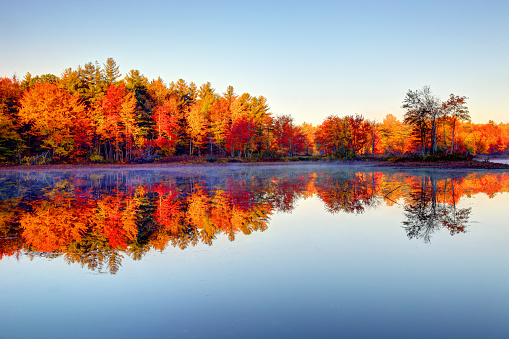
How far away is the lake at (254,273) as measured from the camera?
3930 mm

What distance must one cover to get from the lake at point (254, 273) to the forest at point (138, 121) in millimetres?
37402

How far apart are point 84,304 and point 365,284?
4046mm

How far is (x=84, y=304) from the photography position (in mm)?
4527

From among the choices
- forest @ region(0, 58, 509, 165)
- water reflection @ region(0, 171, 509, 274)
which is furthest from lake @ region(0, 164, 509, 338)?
forest @ region(0, 58, 509, 165)

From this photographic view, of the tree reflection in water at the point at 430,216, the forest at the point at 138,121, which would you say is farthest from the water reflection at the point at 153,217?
the forest at the point at 138,121

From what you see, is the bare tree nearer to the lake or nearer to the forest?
the forest

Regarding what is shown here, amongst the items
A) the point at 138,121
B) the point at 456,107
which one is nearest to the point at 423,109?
the point at 456,107

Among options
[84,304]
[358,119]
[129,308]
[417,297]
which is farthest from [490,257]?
[358,119]

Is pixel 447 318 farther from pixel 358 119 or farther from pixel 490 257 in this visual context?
pixel 358 119

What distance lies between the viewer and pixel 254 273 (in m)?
5.53

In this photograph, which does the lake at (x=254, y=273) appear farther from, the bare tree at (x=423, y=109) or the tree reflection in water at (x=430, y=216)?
Result: the bare tree at (x=423, y=109)

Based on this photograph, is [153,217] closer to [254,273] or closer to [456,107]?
[254,273]

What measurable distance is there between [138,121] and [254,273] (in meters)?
48.2

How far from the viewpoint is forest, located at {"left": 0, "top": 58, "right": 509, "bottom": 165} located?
139 ft
